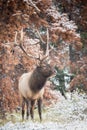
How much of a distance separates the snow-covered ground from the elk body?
0.31 feet

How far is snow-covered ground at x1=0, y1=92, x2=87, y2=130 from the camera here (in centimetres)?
289

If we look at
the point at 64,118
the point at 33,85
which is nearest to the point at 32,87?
the point at 33,85

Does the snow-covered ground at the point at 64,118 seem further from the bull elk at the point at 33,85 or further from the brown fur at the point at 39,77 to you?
the brown fur at the point at 39,77

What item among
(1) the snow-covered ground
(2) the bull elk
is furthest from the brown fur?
(1) the snow-covered ground

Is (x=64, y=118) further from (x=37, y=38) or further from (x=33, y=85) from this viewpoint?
(x=37, y=38)

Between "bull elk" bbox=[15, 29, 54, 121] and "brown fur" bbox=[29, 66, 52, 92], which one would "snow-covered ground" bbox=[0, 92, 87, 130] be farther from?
"brown fur" bbox=[29, 66, 52, 92]

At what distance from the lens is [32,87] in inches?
122

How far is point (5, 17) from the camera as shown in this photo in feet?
10.4

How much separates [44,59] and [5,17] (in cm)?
51

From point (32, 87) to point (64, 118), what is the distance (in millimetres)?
351

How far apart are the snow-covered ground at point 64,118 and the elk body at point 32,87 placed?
9cm

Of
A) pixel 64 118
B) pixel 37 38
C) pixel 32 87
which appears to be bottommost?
pixel 64 118

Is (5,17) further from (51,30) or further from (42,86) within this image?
(42,86)

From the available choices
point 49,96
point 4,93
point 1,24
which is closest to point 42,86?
point 49,96
